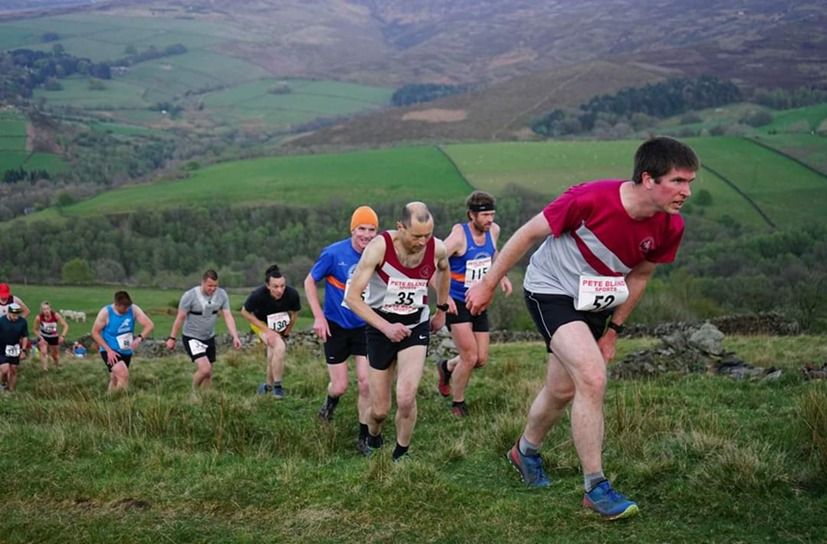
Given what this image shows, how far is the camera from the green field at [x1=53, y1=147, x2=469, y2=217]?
2840 inches

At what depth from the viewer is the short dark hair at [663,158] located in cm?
516

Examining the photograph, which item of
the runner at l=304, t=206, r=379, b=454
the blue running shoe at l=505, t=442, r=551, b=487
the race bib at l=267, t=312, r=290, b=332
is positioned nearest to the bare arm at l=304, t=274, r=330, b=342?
the runner at l=304, t=206, r=379, b=454

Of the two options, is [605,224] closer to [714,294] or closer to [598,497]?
[598,497]

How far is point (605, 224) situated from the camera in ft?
17.7

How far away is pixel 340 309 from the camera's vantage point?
8.96m

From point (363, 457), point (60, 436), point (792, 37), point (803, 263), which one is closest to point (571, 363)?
point (363, 457)

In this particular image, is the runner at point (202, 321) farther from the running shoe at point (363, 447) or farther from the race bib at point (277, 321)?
the running shoe at point (363, 447)

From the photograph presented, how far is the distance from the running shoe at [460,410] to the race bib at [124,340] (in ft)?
17.2

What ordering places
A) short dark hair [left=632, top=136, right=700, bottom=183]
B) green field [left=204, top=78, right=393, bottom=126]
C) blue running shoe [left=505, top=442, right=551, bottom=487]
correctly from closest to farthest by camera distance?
1. short dark hair [left=632, top=136, right=700, bottom=183]
2. blue running shoe [left=505, top=442, right=551, bottom=487]
3. green field [left=204, top=78, right=393, bottom=126]


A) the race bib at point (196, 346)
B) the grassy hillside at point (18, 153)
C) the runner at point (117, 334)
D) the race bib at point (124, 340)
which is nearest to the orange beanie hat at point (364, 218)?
the race bib at point (196, 346)

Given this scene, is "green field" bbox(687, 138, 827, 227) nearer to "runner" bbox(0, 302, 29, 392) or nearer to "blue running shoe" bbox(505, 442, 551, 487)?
"runner" bbox(0, 302, 29, 392)

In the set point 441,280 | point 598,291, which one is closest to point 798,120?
point 441,280

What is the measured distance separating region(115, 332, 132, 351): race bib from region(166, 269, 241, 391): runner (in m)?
0.67

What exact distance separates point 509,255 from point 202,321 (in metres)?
7.34
